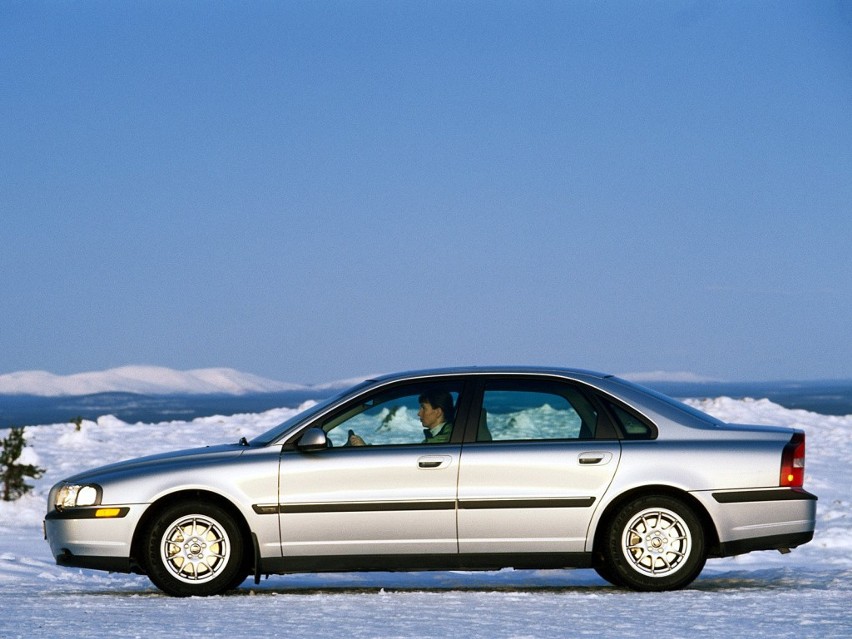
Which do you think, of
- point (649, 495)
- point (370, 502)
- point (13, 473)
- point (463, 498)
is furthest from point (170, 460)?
point (13, 473)

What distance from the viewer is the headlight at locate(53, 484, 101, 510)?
9195mm

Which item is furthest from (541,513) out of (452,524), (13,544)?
(13,544)

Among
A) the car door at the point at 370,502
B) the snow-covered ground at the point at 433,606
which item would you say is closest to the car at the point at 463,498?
the car door at the point at 370,502

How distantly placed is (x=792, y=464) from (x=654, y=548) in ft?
3.69

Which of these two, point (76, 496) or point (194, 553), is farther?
point (76, 496)

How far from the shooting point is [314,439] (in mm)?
8797

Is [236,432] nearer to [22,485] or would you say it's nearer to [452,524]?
[22,485]

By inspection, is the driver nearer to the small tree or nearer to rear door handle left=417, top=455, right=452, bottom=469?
rear door handle left=417, top=455, right=452, bottom=469

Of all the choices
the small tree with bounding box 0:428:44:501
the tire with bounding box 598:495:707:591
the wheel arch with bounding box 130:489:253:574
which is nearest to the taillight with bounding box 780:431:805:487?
the tire with bounding box 598:495:707:591

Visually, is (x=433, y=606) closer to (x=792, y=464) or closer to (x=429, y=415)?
(x=429, y=415)

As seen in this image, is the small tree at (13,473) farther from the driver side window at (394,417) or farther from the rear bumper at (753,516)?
the rear bumper at (753,516)

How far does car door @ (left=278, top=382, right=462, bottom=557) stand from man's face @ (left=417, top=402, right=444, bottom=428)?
0.22 metres

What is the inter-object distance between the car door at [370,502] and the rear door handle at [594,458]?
0.85m

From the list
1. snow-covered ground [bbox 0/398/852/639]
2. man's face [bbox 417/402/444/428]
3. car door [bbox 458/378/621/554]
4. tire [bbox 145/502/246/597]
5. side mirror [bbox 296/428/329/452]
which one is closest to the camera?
snow-covered ground [bbox 0/398/852/639]
